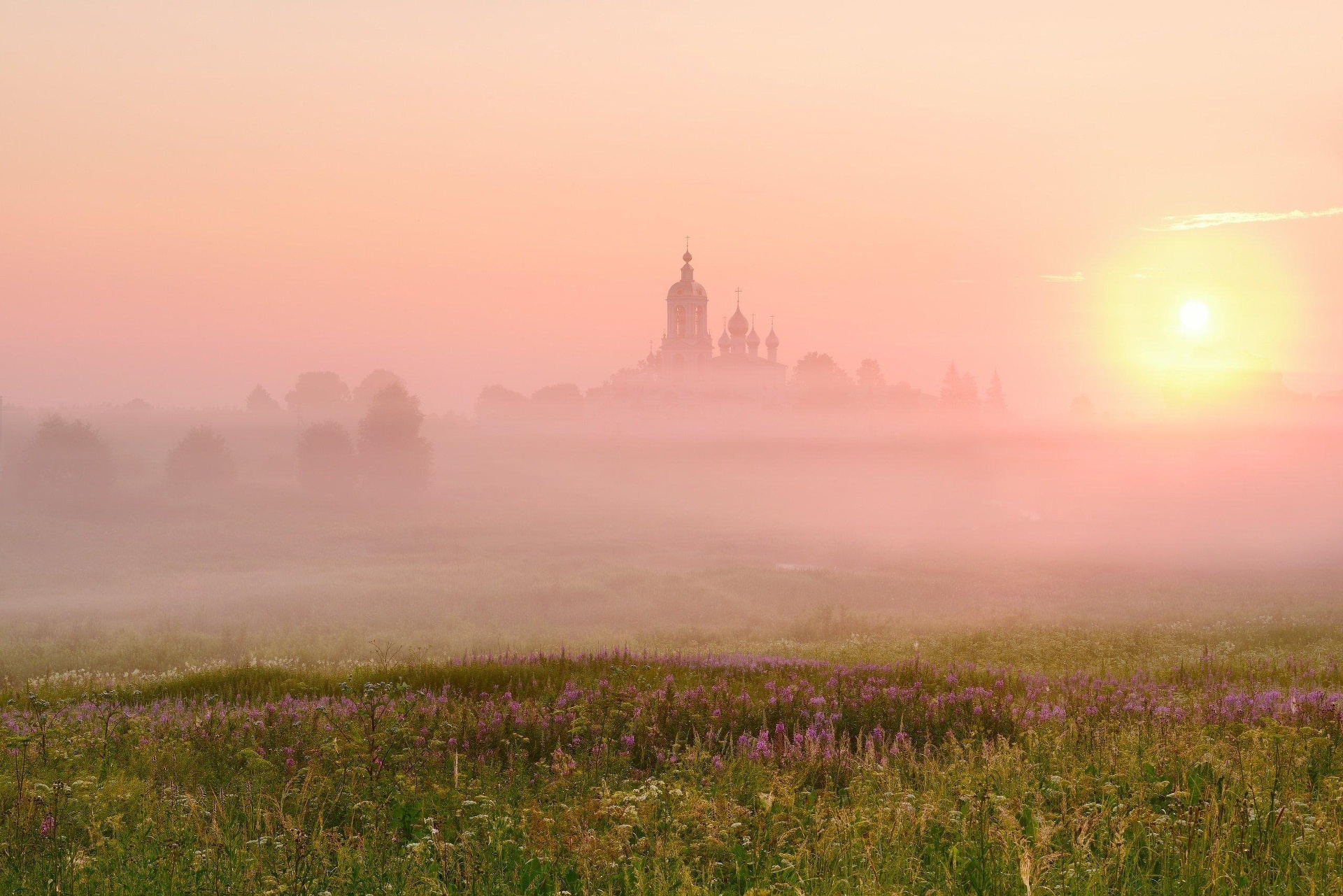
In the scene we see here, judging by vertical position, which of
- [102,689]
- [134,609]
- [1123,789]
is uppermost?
[1123,789]

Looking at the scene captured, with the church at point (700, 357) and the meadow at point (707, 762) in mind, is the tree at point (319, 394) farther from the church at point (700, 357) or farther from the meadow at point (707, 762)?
the meadow at point (707, 762)

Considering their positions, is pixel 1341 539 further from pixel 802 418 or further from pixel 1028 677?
pixel 802 418

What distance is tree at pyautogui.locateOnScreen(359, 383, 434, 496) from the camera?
3113 inches

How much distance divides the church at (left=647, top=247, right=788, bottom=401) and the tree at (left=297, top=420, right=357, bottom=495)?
57990 millimetres

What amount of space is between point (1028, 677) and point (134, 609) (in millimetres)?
41783

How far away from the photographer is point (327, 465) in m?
79.6

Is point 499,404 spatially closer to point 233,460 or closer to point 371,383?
point 371,383

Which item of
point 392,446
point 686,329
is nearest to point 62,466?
point 392,446

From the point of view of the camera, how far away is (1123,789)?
6.70 metres

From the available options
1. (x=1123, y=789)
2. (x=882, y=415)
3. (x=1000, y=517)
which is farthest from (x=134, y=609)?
(x=882, y=415)

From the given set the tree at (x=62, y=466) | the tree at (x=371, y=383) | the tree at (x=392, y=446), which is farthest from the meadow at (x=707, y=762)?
the tree at (x=371, y=383)

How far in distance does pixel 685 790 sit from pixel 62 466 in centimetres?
8506

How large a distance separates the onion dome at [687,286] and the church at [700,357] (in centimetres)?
6

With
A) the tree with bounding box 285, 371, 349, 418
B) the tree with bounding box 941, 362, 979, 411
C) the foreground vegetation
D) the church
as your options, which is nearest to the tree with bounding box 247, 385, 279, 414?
the tree with bounding box 285, 371, 349, 418
